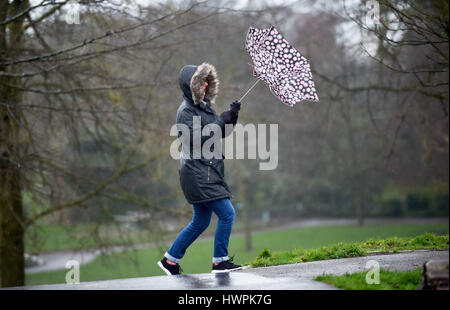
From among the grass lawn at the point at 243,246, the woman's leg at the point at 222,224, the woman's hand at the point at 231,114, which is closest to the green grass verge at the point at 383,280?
the woman's leg at the point at 222,224

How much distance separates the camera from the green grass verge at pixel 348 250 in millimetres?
5977

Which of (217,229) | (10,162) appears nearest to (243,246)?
(10,162)

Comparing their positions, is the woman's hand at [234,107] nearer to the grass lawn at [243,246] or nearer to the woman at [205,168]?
the woman at [205,168]

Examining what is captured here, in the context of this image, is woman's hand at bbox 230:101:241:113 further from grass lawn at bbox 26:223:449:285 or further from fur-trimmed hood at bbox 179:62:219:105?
grass lawn at bbox 26:223:449:285

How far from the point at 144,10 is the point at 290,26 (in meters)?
15.1

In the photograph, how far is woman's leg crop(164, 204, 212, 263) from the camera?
532cm

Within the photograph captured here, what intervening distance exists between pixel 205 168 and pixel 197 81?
0.88 metres

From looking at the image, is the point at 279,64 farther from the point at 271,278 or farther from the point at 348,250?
the point at 348,250

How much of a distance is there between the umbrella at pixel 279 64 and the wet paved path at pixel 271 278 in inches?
72.3

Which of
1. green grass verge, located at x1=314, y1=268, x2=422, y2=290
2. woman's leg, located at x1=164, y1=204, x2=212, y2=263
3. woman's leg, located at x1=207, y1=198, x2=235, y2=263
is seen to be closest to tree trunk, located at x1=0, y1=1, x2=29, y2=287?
woman's leg, located at x1=164, y1=204, x2=212, y2=263

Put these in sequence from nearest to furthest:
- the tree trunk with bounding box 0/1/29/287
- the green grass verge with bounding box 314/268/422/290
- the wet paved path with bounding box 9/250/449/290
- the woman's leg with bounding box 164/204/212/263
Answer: the green grass verge with bounding box 314/268/422/290
the wet paved path with bounding box 9/250/449/290
the woman's leg with bounding box 164/204/212/263
the tree trunk with bounding box 0/1/29/287

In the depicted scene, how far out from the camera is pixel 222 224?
204 inches

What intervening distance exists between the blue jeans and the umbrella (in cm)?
123
